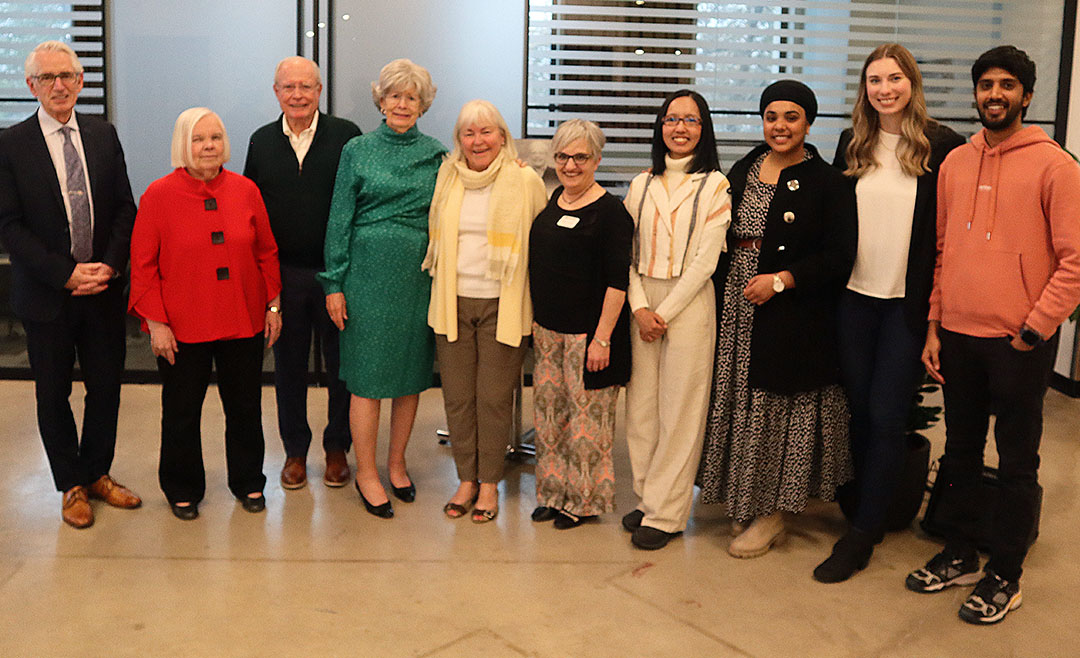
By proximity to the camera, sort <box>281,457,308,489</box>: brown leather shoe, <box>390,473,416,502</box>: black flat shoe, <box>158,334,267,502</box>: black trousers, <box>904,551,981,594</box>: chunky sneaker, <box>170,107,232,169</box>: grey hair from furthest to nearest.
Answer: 1. <box>281,457,308,489</box>: brown leather shoe
2. <box>390,473,416,502</box>: black flat shoe
3. <box>158,334,267,502</box>: black trousers
4. <box>170,107,232,169</box>: grey hair
5. <box>904,551,981,594</box>: chunky sneaker

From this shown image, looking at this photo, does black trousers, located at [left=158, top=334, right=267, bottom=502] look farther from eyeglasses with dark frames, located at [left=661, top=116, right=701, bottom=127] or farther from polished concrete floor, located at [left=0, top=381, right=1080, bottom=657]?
eyeglasses with dark frames, located at [left=661, top=116, right=701, bottom=127]

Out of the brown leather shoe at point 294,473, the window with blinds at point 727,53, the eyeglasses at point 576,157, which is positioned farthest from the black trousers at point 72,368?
the window with blinds at point 727,53

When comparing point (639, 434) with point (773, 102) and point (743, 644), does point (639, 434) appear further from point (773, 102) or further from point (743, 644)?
point (773, 102)

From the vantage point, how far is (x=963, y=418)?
10.5 feet

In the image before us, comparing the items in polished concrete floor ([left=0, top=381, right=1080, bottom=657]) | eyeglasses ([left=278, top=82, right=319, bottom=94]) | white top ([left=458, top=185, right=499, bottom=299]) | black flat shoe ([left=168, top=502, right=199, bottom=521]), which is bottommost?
polished concrete floor ([left=0, top=381, right=1080, bottom=657])

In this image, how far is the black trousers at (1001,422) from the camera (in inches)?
118

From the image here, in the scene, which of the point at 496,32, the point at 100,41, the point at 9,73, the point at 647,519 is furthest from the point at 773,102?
the point at 9,73

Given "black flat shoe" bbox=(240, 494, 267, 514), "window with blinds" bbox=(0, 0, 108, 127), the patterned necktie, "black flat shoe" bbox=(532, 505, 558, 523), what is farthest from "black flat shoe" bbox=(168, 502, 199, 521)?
"window with blinds" bbox=(0, 0, 108, 127)

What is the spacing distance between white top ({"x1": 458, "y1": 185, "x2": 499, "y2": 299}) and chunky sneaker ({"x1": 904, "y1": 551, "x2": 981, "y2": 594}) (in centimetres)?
175

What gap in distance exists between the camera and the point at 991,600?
3.16m

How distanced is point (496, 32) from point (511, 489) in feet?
8.94

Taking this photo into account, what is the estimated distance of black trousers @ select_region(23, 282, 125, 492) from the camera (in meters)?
3.70

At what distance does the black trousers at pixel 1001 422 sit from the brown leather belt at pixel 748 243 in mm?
665

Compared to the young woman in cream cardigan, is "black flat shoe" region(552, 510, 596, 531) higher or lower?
lower
